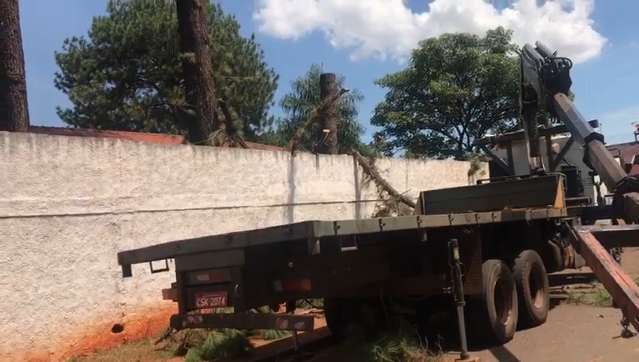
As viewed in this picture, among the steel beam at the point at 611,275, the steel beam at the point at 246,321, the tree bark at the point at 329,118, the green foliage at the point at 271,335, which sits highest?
the tree bark at the point at 329,118

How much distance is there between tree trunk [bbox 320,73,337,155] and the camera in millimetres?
15120

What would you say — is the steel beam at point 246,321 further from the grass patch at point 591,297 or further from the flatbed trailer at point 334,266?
the grass patch at point 591,297

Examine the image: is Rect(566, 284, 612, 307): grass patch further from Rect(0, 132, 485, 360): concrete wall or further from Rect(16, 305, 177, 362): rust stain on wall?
Rect(16, 305, 177, 362): rust stain on wall

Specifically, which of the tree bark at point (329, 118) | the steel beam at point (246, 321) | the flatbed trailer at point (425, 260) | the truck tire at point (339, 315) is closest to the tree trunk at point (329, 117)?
the tree bark at point (329, 118)

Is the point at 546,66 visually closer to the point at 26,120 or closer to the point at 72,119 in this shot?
the point at 26,120

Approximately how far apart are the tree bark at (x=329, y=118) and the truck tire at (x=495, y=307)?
299 inches

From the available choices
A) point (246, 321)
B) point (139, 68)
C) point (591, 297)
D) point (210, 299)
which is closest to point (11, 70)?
point (210, 299)

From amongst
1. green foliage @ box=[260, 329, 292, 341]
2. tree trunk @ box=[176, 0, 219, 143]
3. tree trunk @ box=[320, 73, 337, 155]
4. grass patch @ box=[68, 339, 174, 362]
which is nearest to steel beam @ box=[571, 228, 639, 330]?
green foliage @ box=[260, 329, 292, 341]

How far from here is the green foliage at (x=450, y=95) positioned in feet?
98.0

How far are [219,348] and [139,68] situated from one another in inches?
881

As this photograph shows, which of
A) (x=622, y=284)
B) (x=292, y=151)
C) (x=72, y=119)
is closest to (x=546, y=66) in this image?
(x=292, y=151)

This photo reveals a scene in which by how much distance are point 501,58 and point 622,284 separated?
26445mm

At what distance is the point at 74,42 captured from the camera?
2925 centimetres

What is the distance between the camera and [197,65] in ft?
41.0
